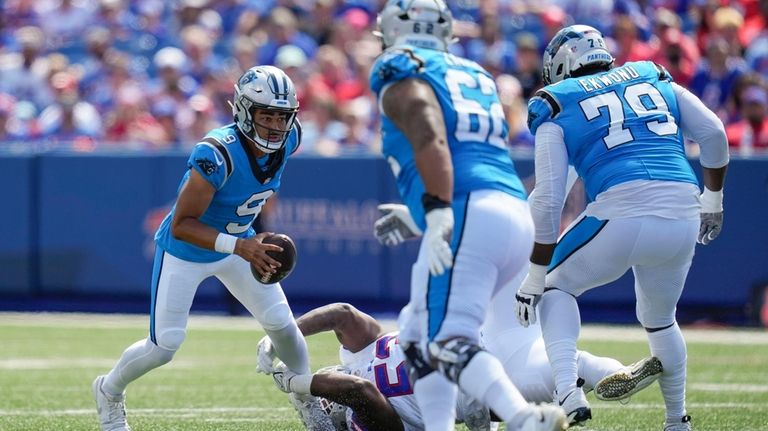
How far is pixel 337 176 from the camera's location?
11867mm

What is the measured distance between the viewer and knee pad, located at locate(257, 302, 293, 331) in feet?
18.9

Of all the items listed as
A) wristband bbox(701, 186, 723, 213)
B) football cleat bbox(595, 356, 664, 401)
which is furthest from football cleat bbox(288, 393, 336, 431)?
wristband bbox(701, 186, 723, 213)

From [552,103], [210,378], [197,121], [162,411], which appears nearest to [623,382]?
[552,103]

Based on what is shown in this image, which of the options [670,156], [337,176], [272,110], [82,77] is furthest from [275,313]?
[82,77]

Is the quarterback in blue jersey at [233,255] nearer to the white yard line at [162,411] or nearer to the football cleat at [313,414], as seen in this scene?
the football cleat at [313,414]

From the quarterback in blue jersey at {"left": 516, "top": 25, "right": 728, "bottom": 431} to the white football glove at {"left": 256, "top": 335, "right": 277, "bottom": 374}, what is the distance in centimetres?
113

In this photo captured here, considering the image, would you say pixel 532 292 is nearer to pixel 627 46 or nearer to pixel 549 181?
pixel 549 181

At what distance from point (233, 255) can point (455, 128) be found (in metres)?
1.63

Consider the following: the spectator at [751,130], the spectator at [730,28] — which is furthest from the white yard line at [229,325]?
the spectator at [730,28]

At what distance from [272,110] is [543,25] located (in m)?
8.36

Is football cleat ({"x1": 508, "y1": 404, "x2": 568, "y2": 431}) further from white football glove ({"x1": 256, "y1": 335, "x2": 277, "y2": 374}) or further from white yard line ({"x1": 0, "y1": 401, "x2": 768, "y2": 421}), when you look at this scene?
white yard line ({"x1": 0, "y1": 401, "x2": 768, "y2": 421})

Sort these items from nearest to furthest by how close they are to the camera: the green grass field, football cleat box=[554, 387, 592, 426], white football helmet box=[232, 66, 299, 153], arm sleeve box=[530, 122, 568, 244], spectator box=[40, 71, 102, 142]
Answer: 1. football cleat box=[554, 387, 592, 426]
2. arm sleeve box=[530, 122, 568, 244]
3. white football helmet box=[232, 66, 299, 153]
4. the green grass field
5. spectator box=[40, 71, 102, 142]

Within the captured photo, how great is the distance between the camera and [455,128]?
15.1 ft

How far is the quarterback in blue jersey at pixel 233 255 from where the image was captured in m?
5.71
